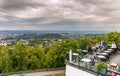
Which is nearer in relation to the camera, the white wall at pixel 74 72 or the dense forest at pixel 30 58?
the white wall at pixel 74 72

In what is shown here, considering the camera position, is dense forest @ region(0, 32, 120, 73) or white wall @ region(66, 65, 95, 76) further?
dense forest @ region(0, 32, 120, 73)

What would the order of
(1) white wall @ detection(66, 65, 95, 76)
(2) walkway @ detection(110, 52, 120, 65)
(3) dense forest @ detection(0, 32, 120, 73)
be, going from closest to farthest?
(1) white wall @ detection(66, 65, 95, 76) → (2) walkway @ detection(110, 52, 120, 65) → (3) dense forest @ detection(0, 32, 120, 73)

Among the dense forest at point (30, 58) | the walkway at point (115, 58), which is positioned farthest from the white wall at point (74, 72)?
the dense forest at point (30, 58)

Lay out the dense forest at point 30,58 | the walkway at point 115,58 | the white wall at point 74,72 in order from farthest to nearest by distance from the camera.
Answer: the dense forest at point 30,58, the walkway at point 115,58, the white wall at point 74,72

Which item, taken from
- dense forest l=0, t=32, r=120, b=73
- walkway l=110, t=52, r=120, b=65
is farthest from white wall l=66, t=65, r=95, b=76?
dense forest l=0, t=32, r=120, b=73

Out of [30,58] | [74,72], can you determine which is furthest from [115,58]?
[30,58]

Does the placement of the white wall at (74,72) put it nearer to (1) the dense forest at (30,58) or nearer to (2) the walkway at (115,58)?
(2) the walkway at (115,58)

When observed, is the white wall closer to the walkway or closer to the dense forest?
the walkway

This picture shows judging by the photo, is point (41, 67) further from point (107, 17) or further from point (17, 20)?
point (17, 20)

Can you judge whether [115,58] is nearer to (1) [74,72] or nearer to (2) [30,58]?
(1) [74,72]

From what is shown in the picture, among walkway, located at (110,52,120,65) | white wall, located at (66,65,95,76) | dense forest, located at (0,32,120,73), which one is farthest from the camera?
dense forest, located at (0,32,120,73)

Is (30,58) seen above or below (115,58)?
below

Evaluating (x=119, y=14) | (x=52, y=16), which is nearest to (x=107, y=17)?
(x=119, y=14)
